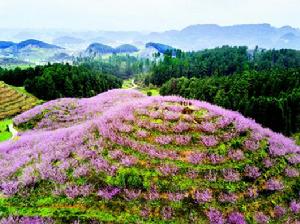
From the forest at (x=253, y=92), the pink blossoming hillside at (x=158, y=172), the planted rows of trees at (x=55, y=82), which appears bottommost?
the planted rows of trees at (x=55, y=82)

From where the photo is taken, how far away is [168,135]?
1688 centimetres

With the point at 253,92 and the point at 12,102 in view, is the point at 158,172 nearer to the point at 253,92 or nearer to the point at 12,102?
the point at 12,102

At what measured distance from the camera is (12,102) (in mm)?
92562

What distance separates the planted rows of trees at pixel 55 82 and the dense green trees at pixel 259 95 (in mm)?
33724

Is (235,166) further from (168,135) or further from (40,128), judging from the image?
(40,128)

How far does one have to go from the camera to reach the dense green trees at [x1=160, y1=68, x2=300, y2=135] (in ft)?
190

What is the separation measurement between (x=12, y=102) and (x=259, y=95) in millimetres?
75770

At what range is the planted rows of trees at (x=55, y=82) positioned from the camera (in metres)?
112

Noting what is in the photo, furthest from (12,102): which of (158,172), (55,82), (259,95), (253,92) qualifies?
(158,172)

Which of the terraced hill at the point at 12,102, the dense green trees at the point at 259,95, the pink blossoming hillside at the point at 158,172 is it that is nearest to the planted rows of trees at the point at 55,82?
the terraced hill at the point at 12,102

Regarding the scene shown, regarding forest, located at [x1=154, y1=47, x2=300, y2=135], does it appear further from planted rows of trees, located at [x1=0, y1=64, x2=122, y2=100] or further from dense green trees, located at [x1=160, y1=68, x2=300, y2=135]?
planted rows of trees, located at [x1=0, y1=64, x2=122, y2=100]

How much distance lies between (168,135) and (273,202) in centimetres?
599

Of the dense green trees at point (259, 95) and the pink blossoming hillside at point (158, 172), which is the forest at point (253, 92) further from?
the pink blossoming hillside at point (158, 172)

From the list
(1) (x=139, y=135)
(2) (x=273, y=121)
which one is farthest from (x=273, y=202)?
(2) (x=273, y=121)
